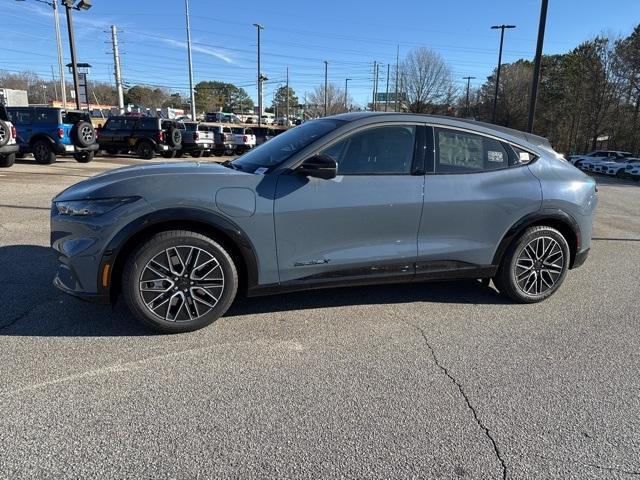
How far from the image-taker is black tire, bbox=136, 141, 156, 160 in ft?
66.1

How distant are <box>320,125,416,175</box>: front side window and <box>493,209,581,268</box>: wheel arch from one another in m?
1.16

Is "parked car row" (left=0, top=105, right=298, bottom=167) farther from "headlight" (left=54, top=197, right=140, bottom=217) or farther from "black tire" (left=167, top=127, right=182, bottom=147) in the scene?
"headlight" (left=54, top=197, right=140, bottom=217)

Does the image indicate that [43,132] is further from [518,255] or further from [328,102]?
[328,102]

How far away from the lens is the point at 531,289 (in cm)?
448

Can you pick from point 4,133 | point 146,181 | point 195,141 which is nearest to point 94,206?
point 146,181

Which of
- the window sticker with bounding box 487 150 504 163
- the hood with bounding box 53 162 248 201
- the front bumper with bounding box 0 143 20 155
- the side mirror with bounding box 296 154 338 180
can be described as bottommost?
the front bumper with bounding box 0 143 20 155

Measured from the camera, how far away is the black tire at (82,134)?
51.7 ft

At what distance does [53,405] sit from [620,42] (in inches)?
1959

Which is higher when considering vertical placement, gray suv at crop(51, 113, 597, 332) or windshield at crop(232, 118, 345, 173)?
windshield at crop(232, 118, 345, 173)

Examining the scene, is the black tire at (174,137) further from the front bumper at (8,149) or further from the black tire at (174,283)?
the black tire at (174,283)

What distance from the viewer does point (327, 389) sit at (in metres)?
2.93

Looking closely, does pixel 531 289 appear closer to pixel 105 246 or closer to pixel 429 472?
pixel 429 472

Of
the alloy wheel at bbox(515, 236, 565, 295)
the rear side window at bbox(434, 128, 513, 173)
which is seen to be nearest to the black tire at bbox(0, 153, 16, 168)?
the rear side window at bbox(434, 128, 513, 173)

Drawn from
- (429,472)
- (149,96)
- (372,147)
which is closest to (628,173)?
(372,147)
